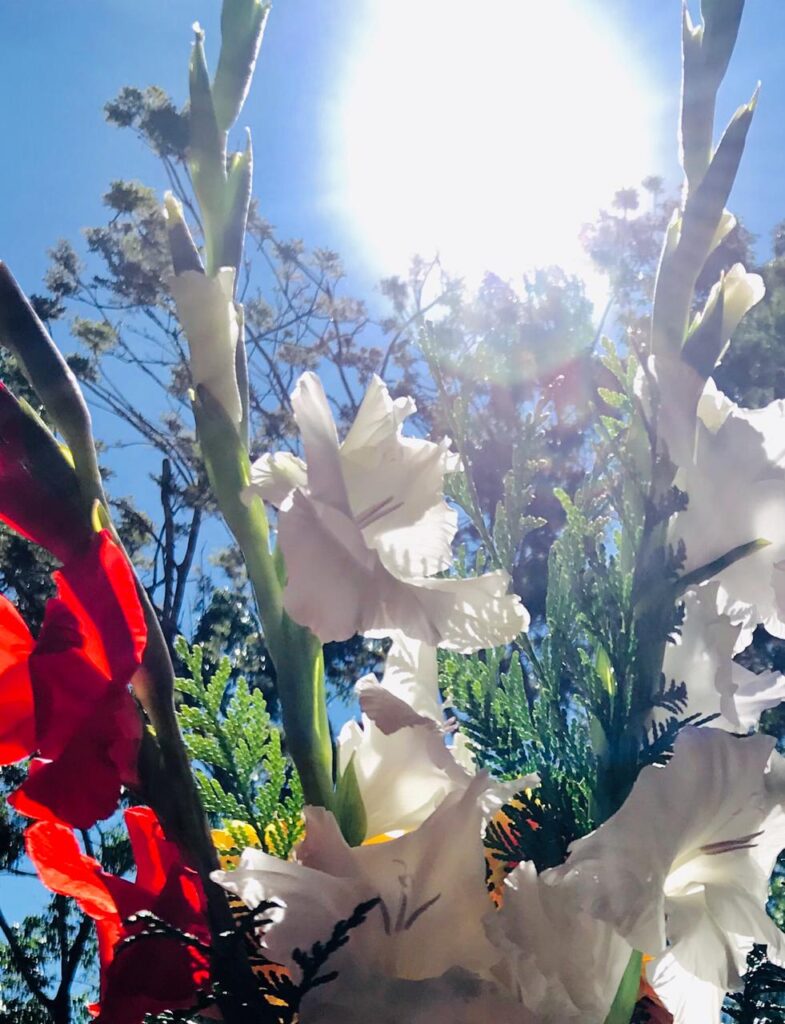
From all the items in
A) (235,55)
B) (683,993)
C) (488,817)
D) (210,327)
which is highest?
(235,55)

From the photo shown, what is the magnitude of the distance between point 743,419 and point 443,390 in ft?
Result: 0.65

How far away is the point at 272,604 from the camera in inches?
20.2

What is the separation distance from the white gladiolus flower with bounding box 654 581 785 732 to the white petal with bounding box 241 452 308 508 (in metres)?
0.22

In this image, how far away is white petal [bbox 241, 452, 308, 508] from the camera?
48 cm

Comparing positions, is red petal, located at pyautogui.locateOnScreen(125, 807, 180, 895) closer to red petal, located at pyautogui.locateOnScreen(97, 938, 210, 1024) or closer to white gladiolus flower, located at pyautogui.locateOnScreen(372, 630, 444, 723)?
red petal, located at pyautogui.locateOnScreen(97, 938, 210, 1024)

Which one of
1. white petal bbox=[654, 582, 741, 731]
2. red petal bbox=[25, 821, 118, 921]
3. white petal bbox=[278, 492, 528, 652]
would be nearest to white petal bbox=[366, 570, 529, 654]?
white petal bbox=[278, 492, 528, 652]

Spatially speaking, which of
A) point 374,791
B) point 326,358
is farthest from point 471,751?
point 326,358

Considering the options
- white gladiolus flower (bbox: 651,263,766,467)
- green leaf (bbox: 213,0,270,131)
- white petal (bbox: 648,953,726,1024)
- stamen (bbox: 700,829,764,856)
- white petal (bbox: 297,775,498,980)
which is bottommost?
white petal (bbox: 648,953,726,1024)

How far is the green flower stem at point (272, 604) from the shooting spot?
51 cm

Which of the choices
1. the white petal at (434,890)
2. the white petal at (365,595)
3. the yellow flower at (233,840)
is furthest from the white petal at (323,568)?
the yellow flower at (233,840)

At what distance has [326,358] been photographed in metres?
8.00

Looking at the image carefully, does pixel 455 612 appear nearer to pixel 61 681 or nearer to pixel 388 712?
pixel 388 712

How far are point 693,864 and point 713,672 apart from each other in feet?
0.33

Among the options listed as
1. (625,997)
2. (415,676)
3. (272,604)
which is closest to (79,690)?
(272,604)
